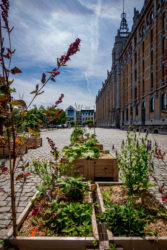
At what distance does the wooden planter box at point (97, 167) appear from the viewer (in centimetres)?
383

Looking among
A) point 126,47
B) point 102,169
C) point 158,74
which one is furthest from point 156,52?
point 102,169

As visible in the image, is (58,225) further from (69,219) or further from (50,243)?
(50,243)

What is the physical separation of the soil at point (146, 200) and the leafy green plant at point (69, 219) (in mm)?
669

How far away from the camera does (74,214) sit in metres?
1.96

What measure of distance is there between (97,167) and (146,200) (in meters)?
1.63

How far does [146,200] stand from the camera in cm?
240

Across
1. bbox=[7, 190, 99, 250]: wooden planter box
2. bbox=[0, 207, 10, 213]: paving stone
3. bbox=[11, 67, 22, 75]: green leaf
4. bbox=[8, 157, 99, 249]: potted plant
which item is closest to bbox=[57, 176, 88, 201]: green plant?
bbox=[8, 157, 99, 249]: potted plant

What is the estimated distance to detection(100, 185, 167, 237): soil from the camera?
1.80 m

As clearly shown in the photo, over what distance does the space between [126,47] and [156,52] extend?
15.1 meters

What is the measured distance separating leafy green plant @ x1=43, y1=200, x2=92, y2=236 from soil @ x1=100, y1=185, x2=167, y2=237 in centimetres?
67

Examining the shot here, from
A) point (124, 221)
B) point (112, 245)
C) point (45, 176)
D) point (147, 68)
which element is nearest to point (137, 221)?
point (124, 221)

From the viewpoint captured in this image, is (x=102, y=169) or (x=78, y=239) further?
(x=102, y=169)

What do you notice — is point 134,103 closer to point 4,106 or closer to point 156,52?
point 156,52

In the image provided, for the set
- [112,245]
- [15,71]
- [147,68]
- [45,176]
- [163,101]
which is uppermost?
[147,68]
